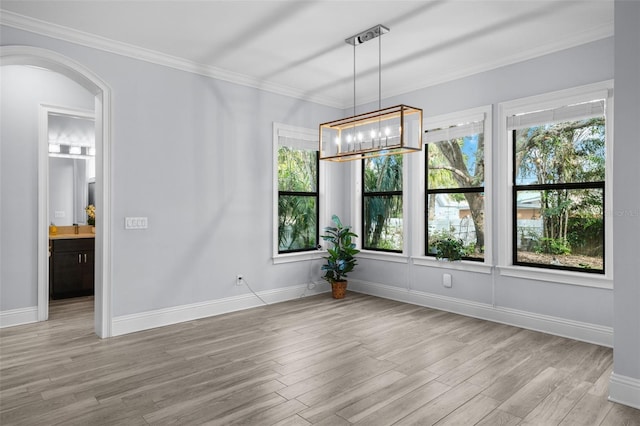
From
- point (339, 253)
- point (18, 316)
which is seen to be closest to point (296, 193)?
point (339, 253)

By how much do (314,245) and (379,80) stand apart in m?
2.49

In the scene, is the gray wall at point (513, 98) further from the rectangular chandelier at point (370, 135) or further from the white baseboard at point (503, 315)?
the rectangular chandelier at point (370, 135)

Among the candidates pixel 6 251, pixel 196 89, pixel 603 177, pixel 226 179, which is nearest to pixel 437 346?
pixel 603 177

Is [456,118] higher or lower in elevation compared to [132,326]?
higher

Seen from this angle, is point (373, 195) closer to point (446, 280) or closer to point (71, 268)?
point (446, 280)

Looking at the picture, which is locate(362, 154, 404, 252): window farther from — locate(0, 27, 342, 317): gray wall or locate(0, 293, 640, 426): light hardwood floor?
locate(0, 27, 342, 317): gray wall

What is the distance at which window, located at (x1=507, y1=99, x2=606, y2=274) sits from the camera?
384 cm

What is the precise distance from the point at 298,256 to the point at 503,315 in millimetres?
2696

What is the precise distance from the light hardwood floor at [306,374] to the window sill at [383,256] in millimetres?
1076

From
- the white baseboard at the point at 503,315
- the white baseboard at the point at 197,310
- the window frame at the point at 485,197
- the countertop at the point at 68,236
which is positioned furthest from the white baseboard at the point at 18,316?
the window frame at the point at 485,197

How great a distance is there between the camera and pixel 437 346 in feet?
12.1

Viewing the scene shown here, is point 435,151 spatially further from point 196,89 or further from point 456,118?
point 196,89

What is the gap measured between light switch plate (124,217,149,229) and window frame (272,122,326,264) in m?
1.67

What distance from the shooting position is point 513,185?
438 centimetres
